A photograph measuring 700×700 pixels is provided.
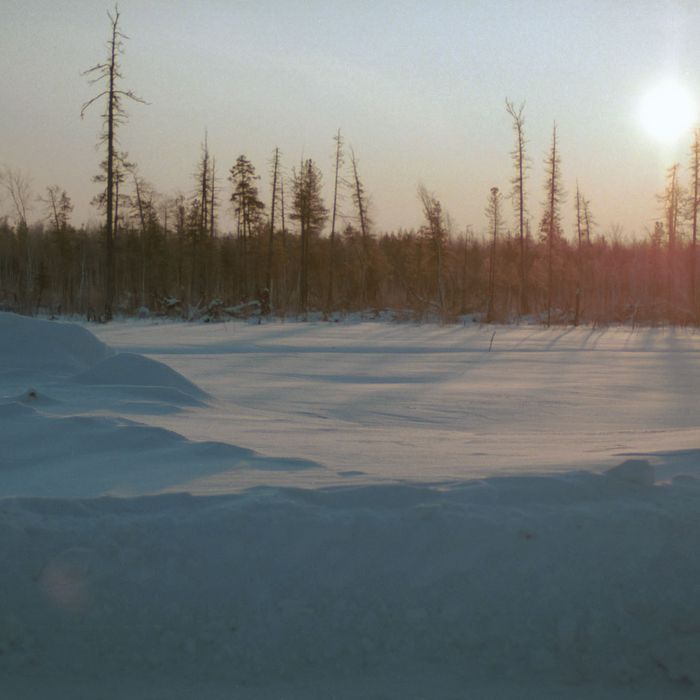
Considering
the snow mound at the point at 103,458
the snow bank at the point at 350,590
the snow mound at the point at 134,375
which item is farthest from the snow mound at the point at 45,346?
the snow bank at the point at 350,590

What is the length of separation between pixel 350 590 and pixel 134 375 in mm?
3041

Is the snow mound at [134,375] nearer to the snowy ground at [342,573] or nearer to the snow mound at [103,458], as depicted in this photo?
the snow mound at [103,458]

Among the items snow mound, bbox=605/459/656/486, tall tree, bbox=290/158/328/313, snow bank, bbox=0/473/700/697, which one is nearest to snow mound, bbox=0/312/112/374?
snow bank, bbox=0/473/700/697

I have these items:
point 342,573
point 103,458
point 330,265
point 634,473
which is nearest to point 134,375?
point 103,458

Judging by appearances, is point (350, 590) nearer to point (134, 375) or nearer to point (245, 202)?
point (134, 375)

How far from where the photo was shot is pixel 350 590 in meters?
1.64

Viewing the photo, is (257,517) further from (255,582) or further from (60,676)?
(60,676)

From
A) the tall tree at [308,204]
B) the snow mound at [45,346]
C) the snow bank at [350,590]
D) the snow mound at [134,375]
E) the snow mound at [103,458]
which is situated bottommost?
the snow bank at [350,590]

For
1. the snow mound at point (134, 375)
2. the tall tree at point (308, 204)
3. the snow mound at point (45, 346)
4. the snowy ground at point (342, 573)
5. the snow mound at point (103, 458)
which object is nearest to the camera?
the snowy ground at point (342, 573)

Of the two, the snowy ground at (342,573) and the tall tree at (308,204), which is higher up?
the tall tree at (308,204)

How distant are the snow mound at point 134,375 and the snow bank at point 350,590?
Result: 7.95 ft

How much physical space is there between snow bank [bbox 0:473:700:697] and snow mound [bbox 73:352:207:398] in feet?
7.95

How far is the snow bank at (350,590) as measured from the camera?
1537 millimetres

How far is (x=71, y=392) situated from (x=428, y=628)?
9.42ft
